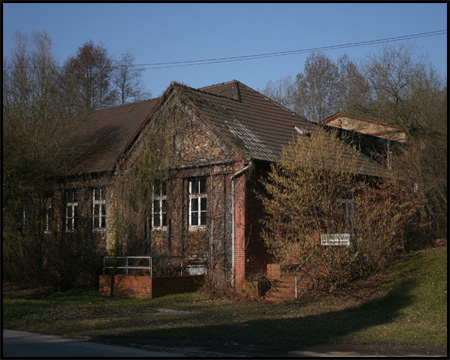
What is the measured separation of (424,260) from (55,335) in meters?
12.3

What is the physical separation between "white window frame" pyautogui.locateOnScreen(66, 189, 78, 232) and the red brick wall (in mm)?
6133

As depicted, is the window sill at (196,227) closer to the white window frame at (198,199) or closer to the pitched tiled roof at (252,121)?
the white window frame at (198,199)

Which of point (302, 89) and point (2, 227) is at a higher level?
point (302, 89)

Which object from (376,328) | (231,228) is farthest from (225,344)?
(231,228)

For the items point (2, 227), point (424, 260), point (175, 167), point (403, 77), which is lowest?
point (424, 260)

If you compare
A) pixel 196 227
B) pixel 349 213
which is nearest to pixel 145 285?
pixel 196 227

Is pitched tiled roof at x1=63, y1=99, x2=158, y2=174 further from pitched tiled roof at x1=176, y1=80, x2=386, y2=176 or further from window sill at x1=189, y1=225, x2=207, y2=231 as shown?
window sill at x1=189, y1=225, x2=207, y2=231

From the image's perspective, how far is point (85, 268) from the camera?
833 inches

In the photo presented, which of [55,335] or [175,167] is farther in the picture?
[175,167]

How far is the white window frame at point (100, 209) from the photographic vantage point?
24.4 m

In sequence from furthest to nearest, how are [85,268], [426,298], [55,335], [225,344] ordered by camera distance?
1. [85,268]
2. [426,298]
3. [55,335]
4. [225,344]

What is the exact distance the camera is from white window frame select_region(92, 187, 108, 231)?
24.4m

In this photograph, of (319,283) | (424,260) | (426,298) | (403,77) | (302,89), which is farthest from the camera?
(302,89)

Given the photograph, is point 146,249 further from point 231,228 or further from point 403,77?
point 403,77
